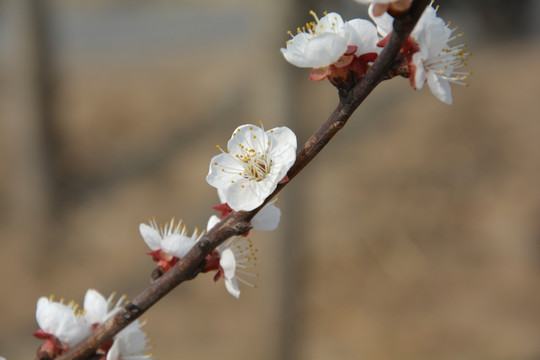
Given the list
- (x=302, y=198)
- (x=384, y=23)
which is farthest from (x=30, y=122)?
(x=384, y=23)

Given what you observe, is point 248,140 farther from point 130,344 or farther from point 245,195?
point 130,344

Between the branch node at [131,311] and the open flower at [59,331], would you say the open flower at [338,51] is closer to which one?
the branch node at [131,311]

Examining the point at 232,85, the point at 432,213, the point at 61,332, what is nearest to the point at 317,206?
the point at 432,213

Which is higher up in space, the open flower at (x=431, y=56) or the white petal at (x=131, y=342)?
the open flower at (x=431, y=56)

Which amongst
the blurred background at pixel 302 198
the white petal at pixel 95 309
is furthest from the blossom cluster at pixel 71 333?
the blurred background at pixel 302 198

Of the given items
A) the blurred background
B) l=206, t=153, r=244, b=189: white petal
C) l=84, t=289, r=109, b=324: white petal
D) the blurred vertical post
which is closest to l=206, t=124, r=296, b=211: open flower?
l=206, t=153, r=244, b=189: white petal

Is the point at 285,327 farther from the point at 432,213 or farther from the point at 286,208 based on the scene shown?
the point at 432,213
